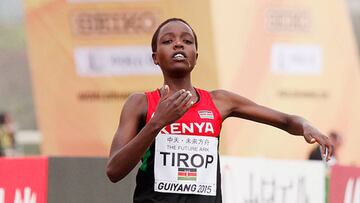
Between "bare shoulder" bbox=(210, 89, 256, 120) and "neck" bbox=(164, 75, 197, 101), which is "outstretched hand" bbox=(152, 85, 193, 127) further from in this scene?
"bare shoulder" bbox=(210, 89, 256, 120)

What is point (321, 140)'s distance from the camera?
662 centimetres

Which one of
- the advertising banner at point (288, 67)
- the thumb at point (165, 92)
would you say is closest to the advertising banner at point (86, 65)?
the advertising banner at point (288, 67)

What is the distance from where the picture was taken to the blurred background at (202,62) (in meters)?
18.3

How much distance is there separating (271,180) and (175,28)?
17.2 ft

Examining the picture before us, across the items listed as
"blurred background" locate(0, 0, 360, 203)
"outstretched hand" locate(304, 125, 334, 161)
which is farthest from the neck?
"blurred background" locate(0, 0, 360, 203)

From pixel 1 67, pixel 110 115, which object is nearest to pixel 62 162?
pixel 110 115

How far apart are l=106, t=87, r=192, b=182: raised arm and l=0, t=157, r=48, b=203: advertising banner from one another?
2.62 m

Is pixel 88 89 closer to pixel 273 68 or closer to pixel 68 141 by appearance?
pixel 68 141

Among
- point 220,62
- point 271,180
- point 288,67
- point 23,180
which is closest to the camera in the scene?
point 23,180

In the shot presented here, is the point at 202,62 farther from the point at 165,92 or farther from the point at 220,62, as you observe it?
the point at 165,92

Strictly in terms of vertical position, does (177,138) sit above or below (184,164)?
above

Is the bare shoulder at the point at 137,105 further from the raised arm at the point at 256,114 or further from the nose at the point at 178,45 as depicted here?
the raised arm at the point at 256,114

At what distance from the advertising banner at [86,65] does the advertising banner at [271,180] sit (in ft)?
23.5

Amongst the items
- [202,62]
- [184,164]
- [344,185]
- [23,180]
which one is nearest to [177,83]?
[184,164]
